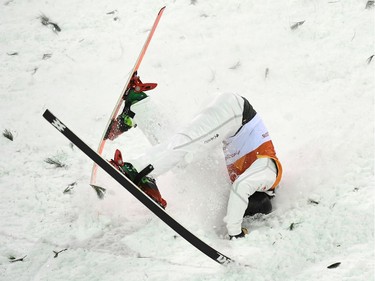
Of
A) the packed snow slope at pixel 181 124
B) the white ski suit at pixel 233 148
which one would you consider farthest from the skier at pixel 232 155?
the packed snow slope at pixel 181 124

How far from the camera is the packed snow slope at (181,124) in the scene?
119 inches

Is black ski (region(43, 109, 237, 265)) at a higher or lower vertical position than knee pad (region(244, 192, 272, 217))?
higher

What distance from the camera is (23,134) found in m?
4.55

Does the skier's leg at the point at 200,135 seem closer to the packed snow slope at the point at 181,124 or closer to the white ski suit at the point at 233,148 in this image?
the white ski suit at the point at 233,148

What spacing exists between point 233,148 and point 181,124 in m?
0.92

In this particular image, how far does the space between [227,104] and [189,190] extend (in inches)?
34.8

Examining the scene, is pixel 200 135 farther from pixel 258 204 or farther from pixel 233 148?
pixel 258 204

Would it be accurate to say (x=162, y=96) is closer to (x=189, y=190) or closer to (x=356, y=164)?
(x=189, y=190)

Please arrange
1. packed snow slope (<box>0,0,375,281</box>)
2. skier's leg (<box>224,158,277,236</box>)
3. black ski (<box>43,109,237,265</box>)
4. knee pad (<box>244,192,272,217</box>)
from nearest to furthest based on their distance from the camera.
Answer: black ski (<box>43,109,237,265</box>) → packed snow slope (<box>0,0,375,281</box>) → skier's leg (<box>224,158,277,236</box>) → knee pad (<box>244,192,272,217</box>)

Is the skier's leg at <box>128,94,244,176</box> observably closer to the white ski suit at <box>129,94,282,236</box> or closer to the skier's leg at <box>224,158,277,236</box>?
the white ski suit at <box>129,94,282,236</box>

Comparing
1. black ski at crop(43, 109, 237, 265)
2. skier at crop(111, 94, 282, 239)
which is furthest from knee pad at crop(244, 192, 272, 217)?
black ski at crop(43, 109, 237, 265)

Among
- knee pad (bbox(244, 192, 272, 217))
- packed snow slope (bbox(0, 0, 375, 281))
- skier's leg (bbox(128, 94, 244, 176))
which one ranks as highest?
skier's leg (bbox(128, 94, 244, 176))

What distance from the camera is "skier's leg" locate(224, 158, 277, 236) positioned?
3.23m

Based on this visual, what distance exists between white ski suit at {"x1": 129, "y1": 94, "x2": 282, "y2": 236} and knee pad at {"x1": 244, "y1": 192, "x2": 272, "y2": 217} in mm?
67
